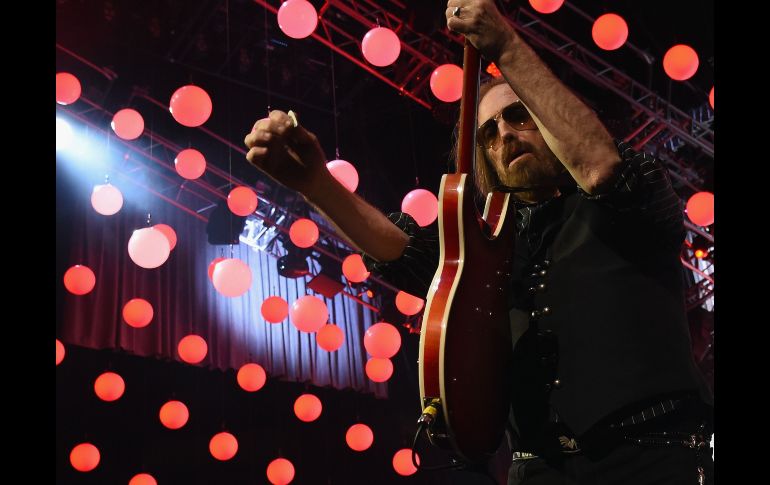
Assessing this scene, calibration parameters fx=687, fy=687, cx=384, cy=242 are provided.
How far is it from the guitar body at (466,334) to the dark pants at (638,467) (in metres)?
0.14

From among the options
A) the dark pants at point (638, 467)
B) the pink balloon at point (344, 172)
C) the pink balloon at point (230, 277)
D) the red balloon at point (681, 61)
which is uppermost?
the red balloon at point (681, 61)

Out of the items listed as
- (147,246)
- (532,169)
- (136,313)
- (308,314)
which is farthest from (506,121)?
(136,313)

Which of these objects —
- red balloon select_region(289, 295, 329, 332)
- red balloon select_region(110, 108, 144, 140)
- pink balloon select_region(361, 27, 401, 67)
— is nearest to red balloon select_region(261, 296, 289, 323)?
red balloon select_region(289, 295, 329, 332)

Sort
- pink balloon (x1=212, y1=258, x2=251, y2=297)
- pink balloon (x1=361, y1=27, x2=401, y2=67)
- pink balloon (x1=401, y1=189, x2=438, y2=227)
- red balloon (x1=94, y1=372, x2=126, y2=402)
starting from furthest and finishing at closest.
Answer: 1. red balloon (x1=94, y1=372, x2=126, y2=402)
2. pink balloon (x1=212, y1=258, x2=251, y2=297)
3. pink balloon (x1=401, y1=189, x2=438, y2=227)
4. pink balloon (x1=361, y1=27, x2=401, y2=67)

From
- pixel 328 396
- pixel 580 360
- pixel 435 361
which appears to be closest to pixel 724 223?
pixel 580 360

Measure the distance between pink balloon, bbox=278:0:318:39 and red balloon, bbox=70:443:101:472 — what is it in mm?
4452

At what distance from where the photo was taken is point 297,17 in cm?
485

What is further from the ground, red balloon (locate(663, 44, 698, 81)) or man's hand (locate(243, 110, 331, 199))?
red balloon (locate(663, 44, 698, 81))

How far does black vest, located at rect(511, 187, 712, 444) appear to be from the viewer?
3.95ft

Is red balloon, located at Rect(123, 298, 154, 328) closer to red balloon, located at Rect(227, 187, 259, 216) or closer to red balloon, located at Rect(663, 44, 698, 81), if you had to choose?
red balloon, located at Rect(227, 187, 259, 216)

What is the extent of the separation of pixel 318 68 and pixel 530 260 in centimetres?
705

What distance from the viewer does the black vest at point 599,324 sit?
1205 millimetres

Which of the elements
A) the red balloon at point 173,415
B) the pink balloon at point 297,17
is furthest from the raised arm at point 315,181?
the red balloon at point 173,415

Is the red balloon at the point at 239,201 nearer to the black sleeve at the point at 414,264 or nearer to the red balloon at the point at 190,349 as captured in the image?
the red balloon at the point at 190,349
